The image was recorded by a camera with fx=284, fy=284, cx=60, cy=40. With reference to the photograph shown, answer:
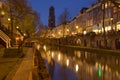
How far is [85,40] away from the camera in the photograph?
79.1 meters

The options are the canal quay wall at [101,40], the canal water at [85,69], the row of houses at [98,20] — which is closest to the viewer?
the canal water at [85,69]

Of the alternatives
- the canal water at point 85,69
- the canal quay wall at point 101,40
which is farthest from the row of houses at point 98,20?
the canal water at point 85,69

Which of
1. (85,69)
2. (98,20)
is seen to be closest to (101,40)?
(85,69)

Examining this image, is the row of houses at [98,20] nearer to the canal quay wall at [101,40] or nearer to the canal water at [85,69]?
the canal quay wall at [101,40]

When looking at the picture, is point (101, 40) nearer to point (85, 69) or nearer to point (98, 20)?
point (85, 69)

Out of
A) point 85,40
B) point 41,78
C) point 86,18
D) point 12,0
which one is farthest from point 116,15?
point 41,78

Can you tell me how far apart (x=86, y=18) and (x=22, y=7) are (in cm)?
9281

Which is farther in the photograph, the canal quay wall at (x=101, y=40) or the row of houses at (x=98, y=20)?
the row of houses at (x=98, y=20)

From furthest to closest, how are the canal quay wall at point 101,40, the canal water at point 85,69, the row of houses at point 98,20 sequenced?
1. the row of houses at point 98,20
2. the canal quay wall at point 101,40
3. the canal water at point 85,69

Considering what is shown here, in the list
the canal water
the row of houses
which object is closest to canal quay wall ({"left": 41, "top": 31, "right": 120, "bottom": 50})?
the row of houses

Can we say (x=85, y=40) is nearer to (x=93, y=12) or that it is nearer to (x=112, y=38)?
(x=112, y=38)

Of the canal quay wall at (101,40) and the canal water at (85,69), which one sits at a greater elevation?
the canal quay wall at (101,40)

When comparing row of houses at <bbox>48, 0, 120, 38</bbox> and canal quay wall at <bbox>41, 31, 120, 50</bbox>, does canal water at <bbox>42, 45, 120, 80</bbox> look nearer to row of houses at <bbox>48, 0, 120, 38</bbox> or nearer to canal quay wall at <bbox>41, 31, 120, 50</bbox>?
canal quay wall at <bbox>41, 31, 120, 50</bbox>

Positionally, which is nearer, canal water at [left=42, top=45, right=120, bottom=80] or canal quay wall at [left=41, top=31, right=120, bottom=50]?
canal water at [left=42, top=45, right=120, bottom=80]
